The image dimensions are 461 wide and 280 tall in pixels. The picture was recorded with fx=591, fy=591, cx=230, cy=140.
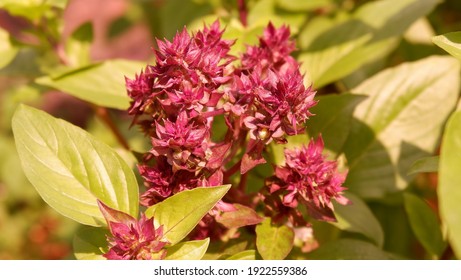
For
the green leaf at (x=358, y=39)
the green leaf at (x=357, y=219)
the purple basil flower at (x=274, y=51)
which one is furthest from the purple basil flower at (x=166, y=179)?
the green leaf at (x=358, y=39)

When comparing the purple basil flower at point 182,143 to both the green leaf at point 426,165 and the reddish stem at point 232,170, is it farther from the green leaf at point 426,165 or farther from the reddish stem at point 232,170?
the green leaf at point 426,165

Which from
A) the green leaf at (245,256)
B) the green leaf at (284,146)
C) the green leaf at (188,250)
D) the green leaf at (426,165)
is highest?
the green leaf at (284,146)

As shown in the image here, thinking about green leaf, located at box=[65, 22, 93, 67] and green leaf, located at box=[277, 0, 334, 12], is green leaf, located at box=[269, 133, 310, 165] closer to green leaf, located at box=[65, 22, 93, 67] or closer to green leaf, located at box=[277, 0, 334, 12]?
green leaf, located at box=[277, 0, 334, 12]

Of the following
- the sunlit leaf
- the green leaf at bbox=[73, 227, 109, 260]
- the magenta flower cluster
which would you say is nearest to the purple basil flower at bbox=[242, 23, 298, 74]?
the magenta flower cluster

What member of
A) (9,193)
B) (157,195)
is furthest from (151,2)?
(157,195)
